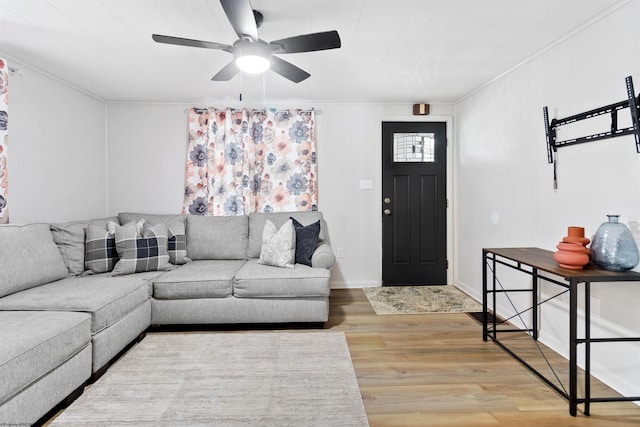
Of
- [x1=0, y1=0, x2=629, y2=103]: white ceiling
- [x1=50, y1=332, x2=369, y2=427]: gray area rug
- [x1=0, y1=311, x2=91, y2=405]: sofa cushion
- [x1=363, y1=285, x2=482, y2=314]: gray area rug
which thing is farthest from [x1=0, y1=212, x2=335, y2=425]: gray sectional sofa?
[x1=0, y1=0, x2=629, y2=103]: white ceiling

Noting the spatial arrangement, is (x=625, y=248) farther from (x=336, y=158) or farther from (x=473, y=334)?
(x=336, y=158)

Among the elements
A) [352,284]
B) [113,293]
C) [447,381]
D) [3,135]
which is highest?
[3,135]

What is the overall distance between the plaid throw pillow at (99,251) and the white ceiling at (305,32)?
1489mm

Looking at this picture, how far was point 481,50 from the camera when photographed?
9.11 ft

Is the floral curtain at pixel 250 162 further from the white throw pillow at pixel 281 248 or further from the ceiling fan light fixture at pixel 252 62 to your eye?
the ceiling fan light fixture at pixel 252 62

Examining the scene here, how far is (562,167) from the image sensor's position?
8.38 ft

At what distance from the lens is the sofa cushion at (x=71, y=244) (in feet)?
9.54

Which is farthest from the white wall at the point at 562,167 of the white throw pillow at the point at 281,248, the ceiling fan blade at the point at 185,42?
the ceiling fan blade at the point at 185,42

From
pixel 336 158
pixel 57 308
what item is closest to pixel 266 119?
pixel 336 158

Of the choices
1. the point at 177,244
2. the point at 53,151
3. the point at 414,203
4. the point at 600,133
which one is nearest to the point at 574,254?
the point at 600,133

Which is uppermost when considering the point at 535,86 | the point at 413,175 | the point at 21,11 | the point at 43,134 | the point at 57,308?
the point at 21,11

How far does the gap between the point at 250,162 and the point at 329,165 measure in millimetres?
977

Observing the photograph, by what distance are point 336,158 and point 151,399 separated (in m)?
3.19

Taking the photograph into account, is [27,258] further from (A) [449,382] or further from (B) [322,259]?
(A) [449,382]
